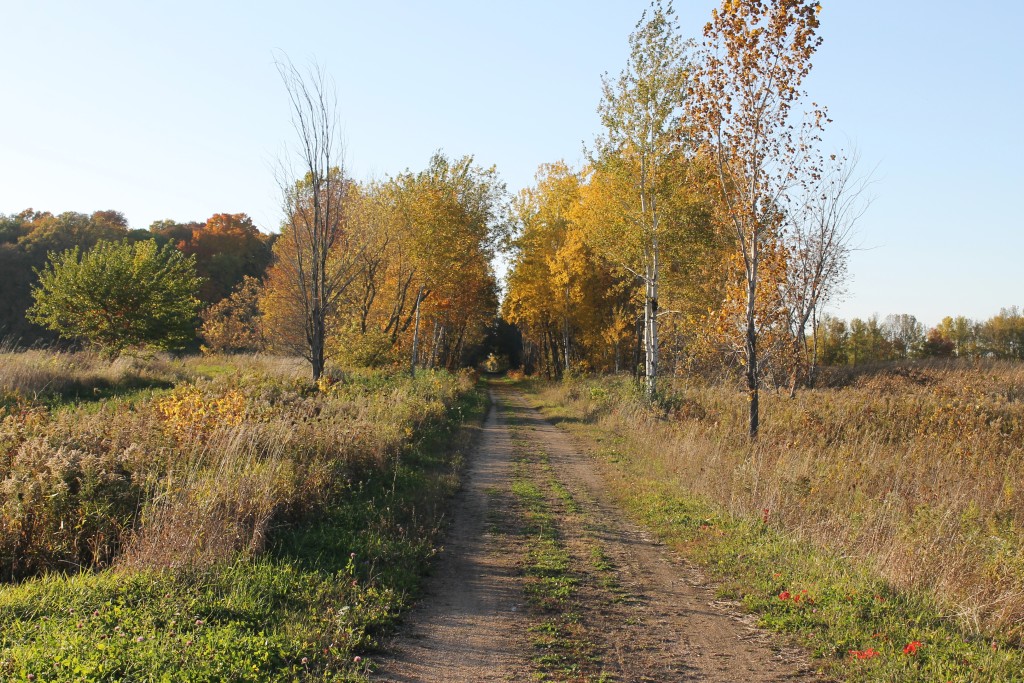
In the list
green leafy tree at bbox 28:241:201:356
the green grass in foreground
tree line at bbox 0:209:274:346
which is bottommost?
the green grass in foreground

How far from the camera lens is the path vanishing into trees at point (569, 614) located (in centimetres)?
520

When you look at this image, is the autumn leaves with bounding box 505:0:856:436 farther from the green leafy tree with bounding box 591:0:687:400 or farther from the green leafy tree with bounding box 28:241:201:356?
the green leafy tree with bounding box 28:241:201:356

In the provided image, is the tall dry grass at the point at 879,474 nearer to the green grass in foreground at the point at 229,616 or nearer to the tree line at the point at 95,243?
the green grass in foreground at the point at 229,616

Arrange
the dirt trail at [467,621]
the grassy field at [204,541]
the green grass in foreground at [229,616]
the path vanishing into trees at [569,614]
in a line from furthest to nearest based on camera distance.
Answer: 1. the path vanishing into trees at [569,614]
2. the dirt trail at [467,621]
3. the grassy field at [204,541]
4. the green grass in foreground at [229,616]

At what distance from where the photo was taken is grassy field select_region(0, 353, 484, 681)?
15.0 ft

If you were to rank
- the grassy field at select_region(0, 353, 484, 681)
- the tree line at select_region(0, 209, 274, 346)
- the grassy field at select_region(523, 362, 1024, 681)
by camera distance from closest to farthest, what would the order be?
the grassy field at select_region(0, 353, 484, 681) < the grassy field at select_region(523, 362, 1024, 681) < the tree line at select_region(0, 209, 274, 346)

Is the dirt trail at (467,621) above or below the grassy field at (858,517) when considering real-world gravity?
below

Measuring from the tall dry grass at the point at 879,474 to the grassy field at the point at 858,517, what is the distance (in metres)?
0.03

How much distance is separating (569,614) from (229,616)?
9.91 feet

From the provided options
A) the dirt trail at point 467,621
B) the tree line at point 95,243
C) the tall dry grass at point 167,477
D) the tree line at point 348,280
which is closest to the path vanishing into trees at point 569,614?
the dirt trail at point 467,621

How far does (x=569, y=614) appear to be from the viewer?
6270 millimetres

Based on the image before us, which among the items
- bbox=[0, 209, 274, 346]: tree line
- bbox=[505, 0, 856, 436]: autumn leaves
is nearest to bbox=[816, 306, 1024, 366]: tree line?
bbox=[505, 0, 856, 436]: autumn leaves

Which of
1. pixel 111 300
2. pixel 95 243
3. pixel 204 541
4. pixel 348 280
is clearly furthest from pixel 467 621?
pixel 95 243

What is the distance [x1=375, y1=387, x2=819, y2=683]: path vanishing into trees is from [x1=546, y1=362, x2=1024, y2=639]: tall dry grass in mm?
1908
